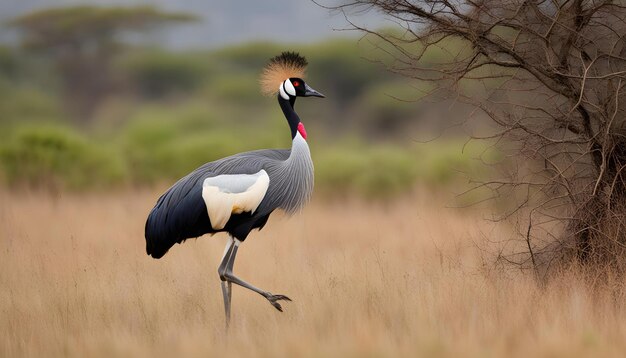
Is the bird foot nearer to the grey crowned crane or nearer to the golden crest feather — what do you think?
the grey crowned crane

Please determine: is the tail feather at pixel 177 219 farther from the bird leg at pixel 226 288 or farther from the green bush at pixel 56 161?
the green bush at pixel 56 161

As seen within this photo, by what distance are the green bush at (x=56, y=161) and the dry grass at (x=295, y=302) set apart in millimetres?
4725

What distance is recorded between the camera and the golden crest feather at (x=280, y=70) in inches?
277

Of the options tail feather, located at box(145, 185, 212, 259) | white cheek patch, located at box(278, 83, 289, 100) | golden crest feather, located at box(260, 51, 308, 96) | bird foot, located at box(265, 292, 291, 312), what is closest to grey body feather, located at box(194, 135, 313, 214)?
tail feather, located at box(145, 185, 212, 259)

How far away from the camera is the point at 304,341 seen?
5.39m

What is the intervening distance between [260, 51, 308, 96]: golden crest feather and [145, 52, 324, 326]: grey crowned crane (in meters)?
0.09

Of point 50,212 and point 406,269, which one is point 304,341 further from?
point 50,212

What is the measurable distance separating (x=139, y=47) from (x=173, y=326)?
2152 centimetres

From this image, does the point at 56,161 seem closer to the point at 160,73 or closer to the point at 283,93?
the point at 283,93

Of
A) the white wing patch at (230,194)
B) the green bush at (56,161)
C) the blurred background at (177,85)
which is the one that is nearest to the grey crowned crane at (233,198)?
the white wing patch at (230,194)

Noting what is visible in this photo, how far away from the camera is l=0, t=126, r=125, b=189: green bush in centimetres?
1427

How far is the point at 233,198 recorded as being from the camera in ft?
21.1

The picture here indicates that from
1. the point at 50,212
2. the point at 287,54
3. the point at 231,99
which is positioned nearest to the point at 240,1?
the point at 231,99

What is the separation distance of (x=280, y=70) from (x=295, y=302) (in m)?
1.65
